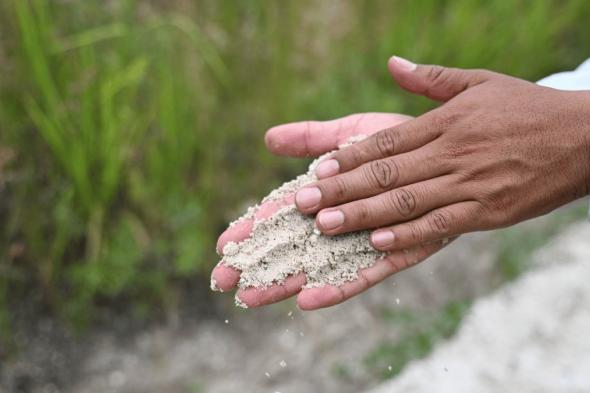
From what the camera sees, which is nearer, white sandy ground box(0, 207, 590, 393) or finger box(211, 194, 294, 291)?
finger box(211, 194, 294, 291)

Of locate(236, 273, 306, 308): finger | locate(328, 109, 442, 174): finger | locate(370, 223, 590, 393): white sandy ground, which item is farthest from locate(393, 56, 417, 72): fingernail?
locate(370, 223, 590, 393): white sandy ground

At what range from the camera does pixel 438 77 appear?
1837mm

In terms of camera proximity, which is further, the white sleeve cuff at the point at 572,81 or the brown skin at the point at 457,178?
the white sleeve cuff at the point at 572,81

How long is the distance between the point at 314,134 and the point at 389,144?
0.31 metres

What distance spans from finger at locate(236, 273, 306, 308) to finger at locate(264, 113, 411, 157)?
0.49 m

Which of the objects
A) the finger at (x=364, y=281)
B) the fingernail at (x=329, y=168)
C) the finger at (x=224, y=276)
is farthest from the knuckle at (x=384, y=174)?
the finger at (x=224, y=276)

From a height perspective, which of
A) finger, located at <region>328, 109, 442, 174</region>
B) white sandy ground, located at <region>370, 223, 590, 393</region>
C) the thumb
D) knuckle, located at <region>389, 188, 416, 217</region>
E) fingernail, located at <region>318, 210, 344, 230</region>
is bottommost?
white sandy ground, located at <region>370, 223, 590, 393</region>

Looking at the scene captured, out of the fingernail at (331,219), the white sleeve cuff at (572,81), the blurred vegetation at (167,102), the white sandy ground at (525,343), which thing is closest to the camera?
the fingernail at (331,219)

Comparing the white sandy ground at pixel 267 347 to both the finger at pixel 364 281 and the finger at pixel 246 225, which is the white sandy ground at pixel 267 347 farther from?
the finger at pixel 246 225

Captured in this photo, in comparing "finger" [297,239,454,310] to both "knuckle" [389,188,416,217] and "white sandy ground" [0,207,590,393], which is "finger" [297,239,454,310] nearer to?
"knuckle" [389,188,416,217]

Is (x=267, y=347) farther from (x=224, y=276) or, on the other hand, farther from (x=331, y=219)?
(x=331, y=219)

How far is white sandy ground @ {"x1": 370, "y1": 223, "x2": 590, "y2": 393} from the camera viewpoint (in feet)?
6.70

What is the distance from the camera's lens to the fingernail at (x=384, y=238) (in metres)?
1.67

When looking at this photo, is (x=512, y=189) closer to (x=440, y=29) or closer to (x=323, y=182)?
(x=323, y=182)
